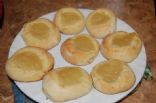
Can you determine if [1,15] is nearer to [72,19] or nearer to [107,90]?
[72,19]

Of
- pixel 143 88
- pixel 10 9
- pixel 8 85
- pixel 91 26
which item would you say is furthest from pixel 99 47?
pixel 10 9

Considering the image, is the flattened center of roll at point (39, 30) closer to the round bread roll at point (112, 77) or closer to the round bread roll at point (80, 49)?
the round bread roll at point (80, 49)

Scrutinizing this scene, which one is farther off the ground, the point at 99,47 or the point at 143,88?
the point at 99,47

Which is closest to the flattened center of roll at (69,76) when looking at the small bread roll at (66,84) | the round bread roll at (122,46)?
the small bread roll at (66,84)

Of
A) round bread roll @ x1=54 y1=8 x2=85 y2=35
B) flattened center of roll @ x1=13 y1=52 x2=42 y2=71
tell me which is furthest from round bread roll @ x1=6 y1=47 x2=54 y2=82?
round bread roll @ x1=54 y1=8 x2=85 y2=35

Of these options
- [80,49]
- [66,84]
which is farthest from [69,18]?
[66,84]

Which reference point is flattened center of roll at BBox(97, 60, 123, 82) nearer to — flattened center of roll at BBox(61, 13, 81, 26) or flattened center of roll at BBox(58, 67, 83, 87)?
flattened center of roll at BBox(58, 67, 83, 87)
